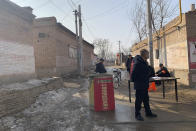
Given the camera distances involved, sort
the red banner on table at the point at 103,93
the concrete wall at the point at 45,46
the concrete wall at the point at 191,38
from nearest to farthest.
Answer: the red banner on table at the point at 103,93
the concrete wall at the point at 191,38
the concrete wall at the point at 45,46

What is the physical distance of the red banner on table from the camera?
4.61 meters

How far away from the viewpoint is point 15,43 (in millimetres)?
6965

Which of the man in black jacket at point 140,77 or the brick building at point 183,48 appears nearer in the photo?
the man in black jacket at point 140,77

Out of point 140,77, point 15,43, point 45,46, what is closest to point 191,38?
point 140,77

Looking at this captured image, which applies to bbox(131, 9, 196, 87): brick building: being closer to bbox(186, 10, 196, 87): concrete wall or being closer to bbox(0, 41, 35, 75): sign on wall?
bbox(186, 10, 196, 87): concrete wall

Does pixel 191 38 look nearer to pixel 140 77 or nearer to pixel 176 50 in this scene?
pixel 176 50

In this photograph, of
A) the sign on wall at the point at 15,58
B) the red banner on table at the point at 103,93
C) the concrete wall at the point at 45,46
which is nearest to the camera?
the red banner on table at the point at 103,93

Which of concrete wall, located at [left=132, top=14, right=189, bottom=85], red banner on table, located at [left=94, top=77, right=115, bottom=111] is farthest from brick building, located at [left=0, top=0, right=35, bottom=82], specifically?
concrete wall, located at [left=132, top=14, right=189, bottom=85]

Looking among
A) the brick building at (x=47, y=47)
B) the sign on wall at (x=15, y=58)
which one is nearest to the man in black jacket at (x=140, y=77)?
the sign on wall at (x=15, y=58)

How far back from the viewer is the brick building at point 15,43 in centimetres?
627

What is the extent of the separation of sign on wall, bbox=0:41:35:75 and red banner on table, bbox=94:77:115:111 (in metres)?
4.17

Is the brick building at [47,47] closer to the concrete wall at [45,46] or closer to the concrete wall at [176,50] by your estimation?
the concrete wall at [45,46]

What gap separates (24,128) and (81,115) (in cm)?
156

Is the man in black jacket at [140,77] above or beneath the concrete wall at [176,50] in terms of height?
beneath
